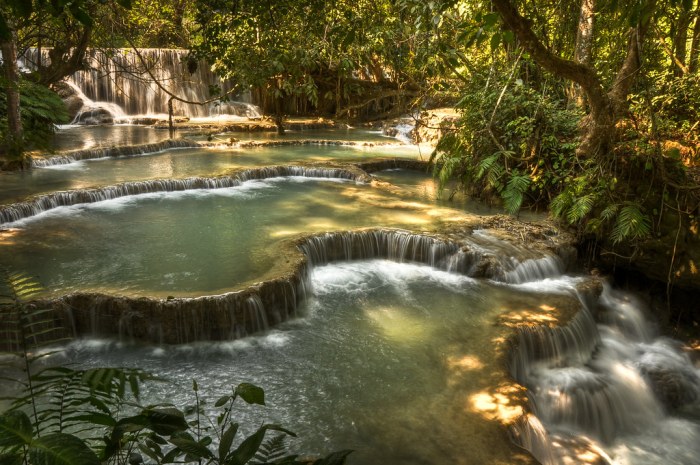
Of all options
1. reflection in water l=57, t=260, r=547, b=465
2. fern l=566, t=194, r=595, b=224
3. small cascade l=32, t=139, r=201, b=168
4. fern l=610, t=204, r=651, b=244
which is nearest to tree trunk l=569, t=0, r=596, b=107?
fern l=566, t=194, r=595, b=224

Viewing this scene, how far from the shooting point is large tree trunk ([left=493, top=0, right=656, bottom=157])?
19.6ft

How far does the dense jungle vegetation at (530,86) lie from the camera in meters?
4.38

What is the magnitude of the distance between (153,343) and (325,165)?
772 centimetres

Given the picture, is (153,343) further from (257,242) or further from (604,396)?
(604,396)

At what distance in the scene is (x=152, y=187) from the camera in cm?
1074

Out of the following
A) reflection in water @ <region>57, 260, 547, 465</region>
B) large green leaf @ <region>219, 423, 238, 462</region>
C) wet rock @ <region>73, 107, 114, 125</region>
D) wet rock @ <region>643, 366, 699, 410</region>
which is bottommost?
wet rock @ <region>643, 366, 699, 410</region>

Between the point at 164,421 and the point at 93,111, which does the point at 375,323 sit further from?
the point at 93,111

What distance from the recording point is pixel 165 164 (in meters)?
13.0

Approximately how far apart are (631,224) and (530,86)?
175 inches

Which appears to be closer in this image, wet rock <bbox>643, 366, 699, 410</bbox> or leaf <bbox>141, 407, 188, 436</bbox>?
leaf <bbox>141, 407, 188, 436</bbox>

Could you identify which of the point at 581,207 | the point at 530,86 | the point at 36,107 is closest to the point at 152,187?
the point at 36,107

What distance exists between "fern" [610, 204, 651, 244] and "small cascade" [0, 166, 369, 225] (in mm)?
5875

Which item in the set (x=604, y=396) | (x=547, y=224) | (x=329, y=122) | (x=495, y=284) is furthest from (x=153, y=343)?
Answer: (x=329, y=122)

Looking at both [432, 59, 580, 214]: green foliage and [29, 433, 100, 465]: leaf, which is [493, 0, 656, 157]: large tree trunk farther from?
[29, 433, 100, 465]: leaf
